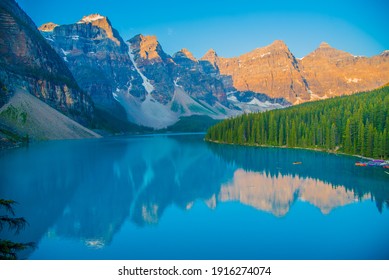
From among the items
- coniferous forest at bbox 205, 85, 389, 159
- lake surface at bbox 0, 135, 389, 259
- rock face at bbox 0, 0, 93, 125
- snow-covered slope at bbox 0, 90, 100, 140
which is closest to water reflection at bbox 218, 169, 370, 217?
lake surface at bbox 0, 135, 389, 259

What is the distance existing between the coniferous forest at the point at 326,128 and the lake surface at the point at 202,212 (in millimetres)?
17880

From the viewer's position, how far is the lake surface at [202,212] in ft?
73.5

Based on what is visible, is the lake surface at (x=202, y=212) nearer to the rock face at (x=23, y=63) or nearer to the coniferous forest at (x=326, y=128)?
the coniferous forest at (x=326, y=128)

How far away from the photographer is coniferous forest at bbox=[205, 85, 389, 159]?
240ft

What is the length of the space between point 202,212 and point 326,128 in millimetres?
67988

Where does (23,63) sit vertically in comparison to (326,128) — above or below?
above

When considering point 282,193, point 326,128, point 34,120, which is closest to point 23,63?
point 34,120

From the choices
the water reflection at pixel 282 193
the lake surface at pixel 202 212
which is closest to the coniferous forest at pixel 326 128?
the lake surface at pixel 202 212

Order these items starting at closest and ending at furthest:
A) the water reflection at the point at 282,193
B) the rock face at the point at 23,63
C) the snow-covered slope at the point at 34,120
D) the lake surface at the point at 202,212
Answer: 1. the lake surface at the point at 202,212
2. the water reflection at the point at 282,193
3. the snow-covered slope at the point at 34,120
4. the rock face at the point at 23,63

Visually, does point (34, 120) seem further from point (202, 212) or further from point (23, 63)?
point (202, 212)

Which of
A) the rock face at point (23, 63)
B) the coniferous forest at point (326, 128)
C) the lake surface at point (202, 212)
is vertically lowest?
the lake surface at point (202, 212)

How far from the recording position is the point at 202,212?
3247 cm

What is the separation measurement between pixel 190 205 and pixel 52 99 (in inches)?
6971
